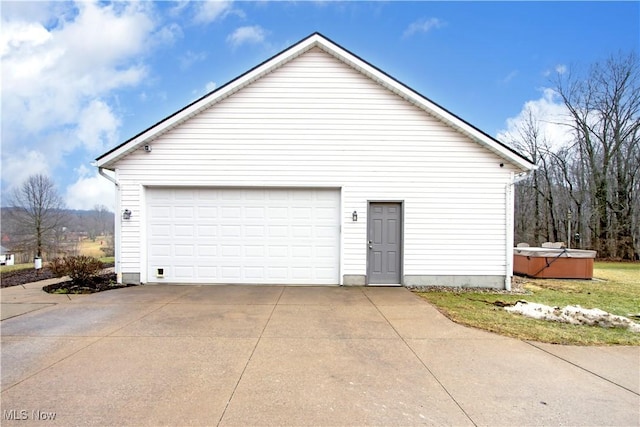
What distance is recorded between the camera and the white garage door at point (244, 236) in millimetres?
8766

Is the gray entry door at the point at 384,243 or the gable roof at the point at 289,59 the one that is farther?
the gray entry door at the point at 384,243

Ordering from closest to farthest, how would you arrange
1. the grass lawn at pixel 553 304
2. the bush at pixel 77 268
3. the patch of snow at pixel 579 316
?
the grass lawn at pixel 553 304 → the patch of snow at pixel 579 316 → the bush at pixel 77 268

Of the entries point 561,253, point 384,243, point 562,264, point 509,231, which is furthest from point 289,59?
point 562,264

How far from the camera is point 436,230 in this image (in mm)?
8648

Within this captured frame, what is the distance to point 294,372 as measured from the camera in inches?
142

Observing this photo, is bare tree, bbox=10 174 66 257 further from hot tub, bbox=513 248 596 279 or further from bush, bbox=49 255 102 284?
hot tub, bbox=513 248 596 279

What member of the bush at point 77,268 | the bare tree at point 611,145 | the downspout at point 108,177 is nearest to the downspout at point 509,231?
the downspout at point 108,177

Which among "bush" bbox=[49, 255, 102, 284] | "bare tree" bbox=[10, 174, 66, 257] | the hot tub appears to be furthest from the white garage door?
"bare tree" bbox=[10, 174, 66, 257]

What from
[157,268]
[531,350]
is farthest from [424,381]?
[157,268]

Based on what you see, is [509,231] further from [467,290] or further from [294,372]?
[294,372]

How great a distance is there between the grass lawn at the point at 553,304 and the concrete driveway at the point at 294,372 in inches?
16.6

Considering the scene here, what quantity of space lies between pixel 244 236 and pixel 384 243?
12.3ft

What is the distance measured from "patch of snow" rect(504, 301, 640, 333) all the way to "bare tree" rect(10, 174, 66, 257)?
2824cm

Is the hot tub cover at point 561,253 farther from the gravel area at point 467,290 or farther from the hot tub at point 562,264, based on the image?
the gravel area at point 467,290
